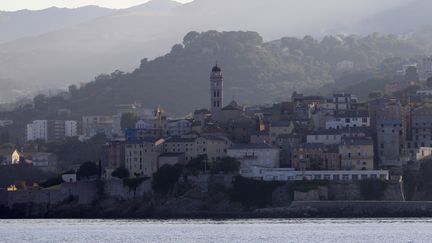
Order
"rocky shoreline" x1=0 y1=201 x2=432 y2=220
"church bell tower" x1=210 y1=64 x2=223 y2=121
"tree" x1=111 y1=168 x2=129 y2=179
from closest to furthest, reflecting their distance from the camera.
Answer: "rocky shoreline" x1=0 y1=201 x2=432 y2=220
"tree" x1=111 y1=168 x2=129 y2=179
"church bell tower" x1=210 y1=64 x2=223 y2=121

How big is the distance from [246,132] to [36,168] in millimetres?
26060

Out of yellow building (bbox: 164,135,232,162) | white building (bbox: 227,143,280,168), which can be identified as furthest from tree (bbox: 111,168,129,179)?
white building (bbox: 227,143,280,168)

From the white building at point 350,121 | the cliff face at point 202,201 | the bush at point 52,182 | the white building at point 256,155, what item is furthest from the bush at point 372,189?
the bush at point 52,182

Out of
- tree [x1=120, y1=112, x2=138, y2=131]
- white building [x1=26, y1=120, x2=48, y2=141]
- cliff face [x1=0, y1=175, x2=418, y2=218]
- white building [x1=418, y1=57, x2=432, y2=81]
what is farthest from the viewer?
white building [x1=26, y1=120, x2=48, y2=141]

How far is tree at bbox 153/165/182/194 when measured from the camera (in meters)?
111

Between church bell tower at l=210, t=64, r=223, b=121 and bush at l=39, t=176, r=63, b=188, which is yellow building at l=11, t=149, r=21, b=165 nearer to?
bush at l=39, t=176, r=63, b=188

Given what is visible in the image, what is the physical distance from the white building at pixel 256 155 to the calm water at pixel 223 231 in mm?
10837

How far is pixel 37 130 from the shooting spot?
17912 centimetres

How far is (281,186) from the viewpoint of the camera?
10806 cm

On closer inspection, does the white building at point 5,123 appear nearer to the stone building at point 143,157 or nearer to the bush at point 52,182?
the bush at point 52,182

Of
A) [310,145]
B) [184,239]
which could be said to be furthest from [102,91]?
[184,239]

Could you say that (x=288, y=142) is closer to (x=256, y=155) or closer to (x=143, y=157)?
(x=256, y=155)

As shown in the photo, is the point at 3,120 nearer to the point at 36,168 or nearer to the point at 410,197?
the point at 36,168

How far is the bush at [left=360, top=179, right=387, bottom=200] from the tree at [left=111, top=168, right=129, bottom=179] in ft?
60.2
